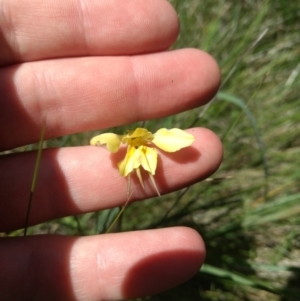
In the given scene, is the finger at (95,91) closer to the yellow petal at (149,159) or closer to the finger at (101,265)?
the yellow petal at (149,159)

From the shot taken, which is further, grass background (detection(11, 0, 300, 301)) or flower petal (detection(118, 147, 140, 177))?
grass background (detection(11, 0, 300, 301))

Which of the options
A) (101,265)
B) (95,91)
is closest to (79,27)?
(95,91)

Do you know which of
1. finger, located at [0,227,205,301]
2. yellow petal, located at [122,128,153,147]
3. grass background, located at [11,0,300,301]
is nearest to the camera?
finger, located at [0,227,205,301]

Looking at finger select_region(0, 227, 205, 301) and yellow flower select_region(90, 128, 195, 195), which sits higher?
yellow flower select_region(90, 128, 195, 195)

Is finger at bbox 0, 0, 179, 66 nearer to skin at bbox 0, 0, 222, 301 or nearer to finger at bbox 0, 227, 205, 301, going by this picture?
skin at bbox 0, 0, 222, 301

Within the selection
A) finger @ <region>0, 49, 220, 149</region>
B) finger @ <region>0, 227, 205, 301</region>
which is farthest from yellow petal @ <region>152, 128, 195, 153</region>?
finger @ <region>0, 227, 205, 301</region>

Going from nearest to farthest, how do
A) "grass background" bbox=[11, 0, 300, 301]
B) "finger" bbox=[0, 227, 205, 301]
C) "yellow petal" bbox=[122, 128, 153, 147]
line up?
"finger" bbox=[0, 227, 205, 301] < "yellow petal" bbox=[122, 128, 153, 147] < "grass background" bbox=[11, 0, 300, 301]

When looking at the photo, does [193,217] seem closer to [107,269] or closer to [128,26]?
[107,269]

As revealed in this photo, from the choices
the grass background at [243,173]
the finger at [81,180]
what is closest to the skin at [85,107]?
the finger at [81,180]
